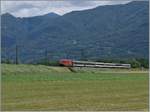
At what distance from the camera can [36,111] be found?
682 inches

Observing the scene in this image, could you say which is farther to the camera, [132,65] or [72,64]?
[132,65]

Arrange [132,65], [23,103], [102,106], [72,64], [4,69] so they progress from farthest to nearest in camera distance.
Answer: [132,65] → [72,64] → [4,69] → [23,103] → [102,106]

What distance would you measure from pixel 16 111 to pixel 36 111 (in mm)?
697

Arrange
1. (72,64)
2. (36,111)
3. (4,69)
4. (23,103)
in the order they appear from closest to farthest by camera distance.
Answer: (36,111), (23,103), (4,69), (72,64)

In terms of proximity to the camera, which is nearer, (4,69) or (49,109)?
(49,109)

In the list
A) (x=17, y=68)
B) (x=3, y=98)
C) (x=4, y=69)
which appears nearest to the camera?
(x=3, y=98)

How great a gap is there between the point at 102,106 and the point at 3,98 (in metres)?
5.49

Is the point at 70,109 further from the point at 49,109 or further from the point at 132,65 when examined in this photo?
the point at 132,65

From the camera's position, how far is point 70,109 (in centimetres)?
1806

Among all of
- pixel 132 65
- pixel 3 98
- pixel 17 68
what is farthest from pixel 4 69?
pixel 132 65

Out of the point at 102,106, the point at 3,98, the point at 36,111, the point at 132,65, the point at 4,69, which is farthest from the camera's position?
the point at 132,65

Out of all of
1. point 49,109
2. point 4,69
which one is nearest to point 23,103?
point 49,109

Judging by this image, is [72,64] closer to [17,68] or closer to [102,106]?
[17,68]

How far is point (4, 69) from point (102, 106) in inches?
1453
